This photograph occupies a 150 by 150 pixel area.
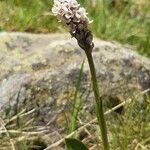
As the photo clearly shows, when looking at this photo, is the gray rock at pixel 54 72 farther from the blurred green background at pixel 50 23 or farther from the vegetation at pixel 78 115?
the blurred green background at pixel 50 23

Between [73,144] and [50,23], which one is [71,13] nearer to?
[73,144]

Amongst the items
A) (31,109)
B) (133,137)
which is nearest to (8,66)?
(31,109)

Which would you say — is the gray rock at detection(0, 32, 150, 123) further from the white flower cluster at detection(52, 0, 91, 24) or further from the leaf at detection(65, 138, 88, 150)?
the white flower cluster at detection(52, 0, 91, 24)

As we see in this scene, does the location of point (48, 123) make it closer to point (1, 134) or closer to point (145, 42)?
point (1, 134)

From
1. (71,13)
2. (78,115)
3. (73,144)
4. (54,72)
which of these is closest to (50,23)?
(54,72)

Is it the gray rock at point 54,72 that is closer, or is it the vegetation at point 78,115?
the vegetation at point 78,115

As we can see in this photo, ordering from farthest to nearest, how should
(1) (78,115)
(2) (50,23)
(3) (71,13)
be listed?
1. (2) (50,23)
2. (1) (78,115)
3. (3) (71,13)

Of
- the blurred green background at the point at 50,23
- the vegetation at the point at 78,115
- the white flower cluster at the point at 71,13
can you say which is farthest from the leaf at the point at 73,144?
the blurred green background at the point at 50,23

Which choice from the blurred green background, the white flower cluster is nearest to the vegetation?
the blurred green background

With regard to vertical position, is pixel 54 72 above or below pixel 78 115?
above
